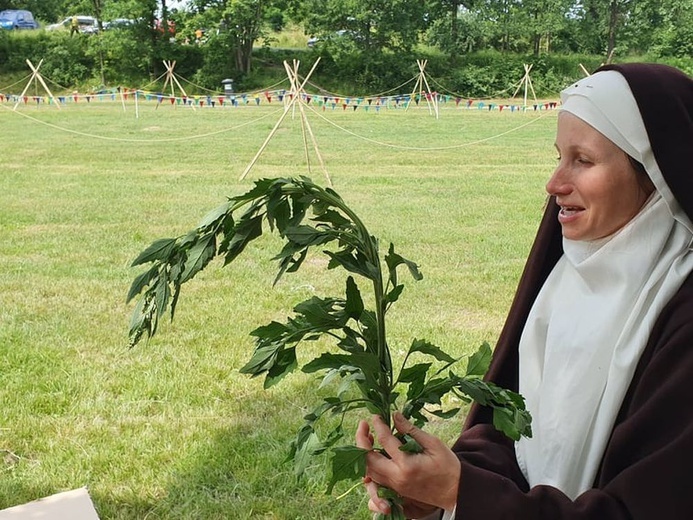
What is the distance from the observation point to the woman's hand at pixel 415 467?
1164mm

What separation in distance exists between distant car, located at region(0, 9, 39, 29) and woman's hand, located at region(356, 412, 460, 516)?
39.5 m

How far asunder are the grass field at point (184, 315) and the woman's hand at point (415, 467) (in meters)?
1.36

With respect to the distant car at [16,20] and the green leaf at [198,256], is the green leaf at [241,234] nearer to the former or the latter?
the green leaf at [198,256]

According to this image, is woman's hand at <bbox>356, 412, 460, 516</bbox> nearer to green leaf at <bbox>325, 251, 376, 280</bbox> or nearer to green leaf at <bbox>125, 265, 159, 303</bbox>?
green leaf at <bbox>325, 251, 376, 280</bbox>

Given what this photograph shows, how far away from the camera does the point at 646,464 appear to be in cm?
119

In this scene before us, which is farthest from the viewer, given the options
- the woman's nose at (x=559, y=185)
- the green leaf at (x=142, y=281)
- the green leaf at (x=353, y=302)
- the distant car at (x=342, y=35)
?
the distant car at (x=342, y=35)

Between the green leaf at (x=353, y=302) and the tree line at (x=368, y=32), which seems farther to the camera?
the tree line at (x=368, y=32)

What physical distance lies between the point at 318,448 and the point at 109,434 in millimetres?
2313

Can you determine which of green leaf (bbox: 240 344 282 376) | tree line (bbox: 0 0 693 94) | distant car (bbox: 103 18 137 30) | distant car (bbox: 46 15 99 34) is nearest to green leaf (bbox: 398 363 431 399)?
green leaf (bbox: 240 344 282 376)

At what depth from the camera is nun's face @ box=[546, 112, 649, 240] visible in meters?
1.28

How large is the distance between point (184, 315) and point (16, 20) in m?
37.0

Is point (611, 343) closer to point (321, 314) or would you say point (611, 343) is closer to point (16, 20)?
point (321, 314)

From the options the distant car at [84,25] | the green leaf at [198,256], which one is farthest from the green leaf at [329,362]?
the distant car at [84,25]

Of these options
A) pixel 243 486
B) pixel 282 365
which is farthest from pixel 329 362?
pixel 243 486
